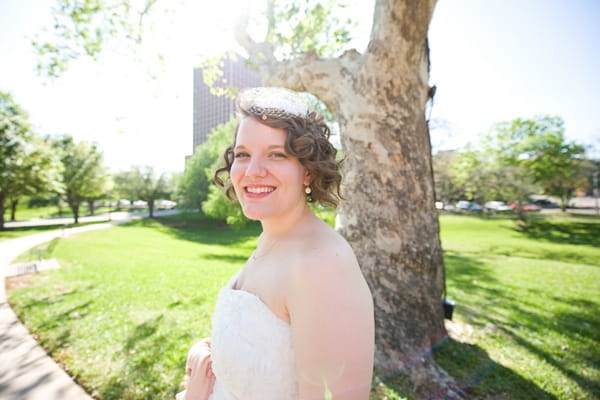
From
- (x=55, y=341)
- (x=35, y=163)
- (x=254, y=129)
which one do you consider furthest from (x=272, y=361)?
(x=35, y=163)

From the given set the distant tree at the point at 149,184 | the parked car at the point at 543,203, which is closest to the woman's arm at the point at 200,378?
the distant tree at the point at 149,184

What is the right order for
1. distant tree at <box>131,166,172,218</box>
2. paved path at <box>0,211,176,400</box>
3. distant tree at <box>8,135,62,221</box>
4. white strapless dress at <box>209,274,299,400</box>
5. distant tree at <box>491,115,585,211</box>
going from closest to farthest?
white strapless dress at <box>209,274,299,400</box>
paved path at <box>0,211,176,400</box>
distant tree at <box>8,135,62,221</box>
distant tree at <box>491,115,585,211</box>
distant tree at <box>131,166,172,218</box>

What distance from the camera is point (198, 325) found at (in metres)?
5.36

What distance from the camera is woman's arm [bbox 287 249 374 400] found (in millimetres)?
1207

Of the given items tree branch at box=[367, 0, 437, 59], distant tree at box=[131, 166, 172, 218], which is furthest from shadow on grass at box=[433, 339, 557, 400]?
distant tree at box=[131, 166, 172, 218]

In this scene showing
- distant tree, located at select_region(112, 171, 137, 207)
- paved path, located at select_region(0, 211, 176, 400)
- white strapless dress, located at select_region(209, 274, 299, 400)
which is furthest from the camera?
distant tree, located at select_region(112, 171, 137, 207)

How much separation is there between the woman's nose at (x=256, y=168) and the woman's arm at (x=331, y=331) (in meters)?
0.53

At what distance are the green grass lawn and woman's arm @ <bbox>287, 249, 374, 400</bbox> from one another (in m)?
2.62

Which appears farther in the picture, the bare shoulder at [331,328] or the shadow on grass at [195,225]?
the shadow on grass at [195,225]

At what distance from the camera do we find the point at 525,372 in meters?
3.94

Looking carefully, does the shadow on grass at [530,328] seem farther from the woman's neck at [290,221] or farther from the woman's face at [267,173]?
the woman's face at [267,173]

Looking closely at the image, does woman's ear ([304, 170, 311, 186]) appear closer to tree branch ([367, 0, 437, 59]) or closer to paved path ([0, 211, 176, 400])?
tree branch ([367, 0, 437, 59])

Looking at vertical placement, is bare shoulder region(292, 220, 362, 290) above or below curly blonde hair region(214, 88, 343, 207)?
below

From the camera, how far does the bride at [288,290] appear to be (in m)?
1.22
